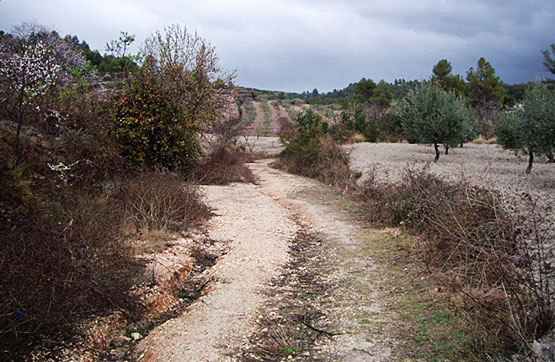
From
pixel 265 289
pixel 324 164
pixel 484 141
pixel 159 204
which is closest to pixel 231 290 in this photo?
pixel 265 289

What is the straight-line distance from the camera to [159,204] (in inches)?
338

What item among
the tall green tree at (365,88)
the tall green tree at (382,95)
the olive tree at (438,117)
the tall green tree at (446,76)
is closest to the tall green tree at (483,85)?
the tall green tree at (446,76)

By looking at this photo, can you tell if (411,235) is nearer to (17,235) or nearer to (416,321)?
(416,321)

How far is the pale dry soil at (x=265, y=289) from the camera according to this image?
4.74 metres

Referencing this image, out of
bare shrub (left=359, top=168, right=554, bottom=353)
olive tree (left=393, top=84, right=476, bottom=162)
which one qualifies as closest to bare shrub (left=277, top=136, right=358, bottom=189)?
olive tree (left=393, top=84, right=476, bottom=162)

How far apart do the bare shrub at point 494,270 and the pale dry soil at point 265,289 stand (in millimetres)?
839

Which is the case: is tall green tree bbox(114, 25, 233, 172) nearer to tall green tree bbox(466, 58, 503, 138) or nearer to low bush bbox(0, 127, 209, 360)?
low bush bbox(0, 127, 209, 360)

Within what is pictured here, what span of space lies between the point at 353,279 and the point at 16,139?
4.83 metres

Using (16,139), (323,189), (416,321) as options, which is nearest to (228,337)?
(416,321)

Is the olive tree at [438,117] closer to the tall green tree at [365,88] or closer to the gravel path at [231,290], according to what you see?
the gravel path at [231,290]

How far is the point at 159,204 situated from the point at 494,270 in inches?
225

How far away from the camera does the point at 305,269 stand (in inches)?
298

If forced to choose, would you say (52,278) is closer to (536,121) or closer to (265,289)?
(265,289)

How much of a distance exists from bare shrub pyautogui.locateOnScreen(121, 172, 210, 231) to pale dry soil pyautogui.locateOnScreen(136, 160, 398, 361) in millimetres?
536
